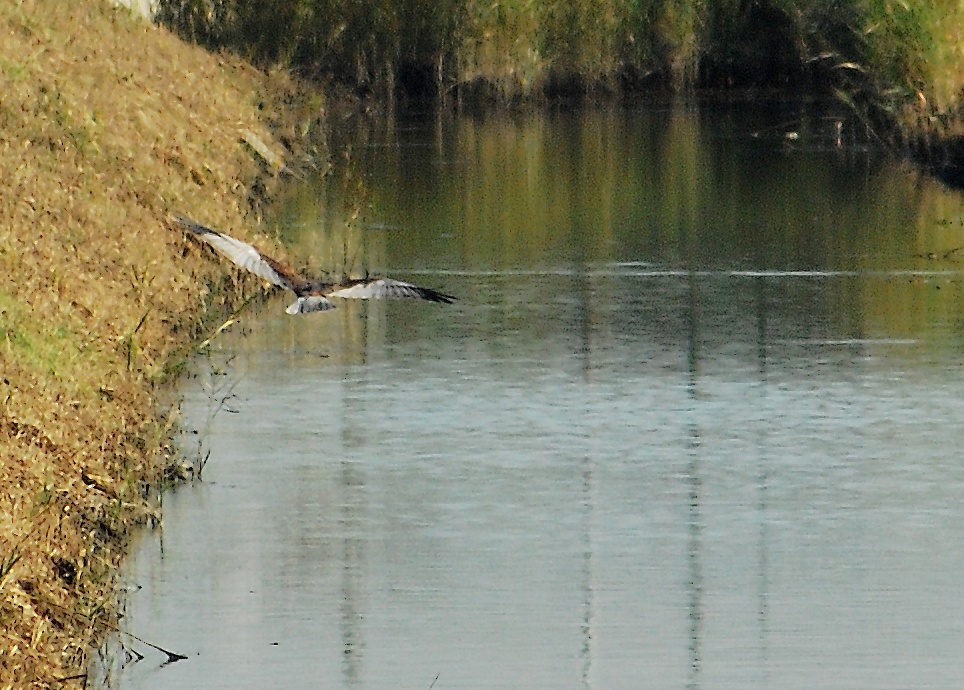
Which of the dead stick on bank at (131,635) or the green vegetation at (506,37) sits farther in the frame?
the green vegetation at (506,37)

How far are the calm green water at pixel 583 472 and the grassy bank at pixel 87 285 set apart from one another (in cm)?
26

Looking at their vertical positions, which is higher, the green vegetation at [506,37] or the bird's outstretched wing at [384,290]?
the green vegetation at [506,37]

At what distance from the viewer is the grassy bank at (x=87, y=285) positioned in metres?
7.15

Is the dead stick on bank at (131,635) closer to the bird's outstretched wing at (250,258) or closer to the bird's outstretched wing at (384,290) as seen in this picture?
the bird's outstretched wing at (384,290)

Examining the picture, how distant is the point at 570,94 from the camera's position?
3186 cm

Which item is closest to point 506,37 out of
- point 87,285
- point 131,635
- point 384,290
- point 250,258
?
point 87,285

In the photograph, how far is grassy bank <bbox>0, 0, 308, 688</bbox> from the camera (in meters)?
7.15

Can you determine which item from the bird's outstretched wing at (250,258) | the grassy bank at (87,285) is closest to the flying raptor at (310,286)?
the bird's outstretched wing at (250,258)

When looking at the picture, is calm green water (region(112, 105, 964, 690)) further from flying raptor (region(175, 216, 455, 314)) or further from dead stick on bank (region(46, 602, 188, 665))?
flying raptor (region(175, 216, 455, 314))

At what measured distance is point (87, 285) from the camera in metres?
10.8

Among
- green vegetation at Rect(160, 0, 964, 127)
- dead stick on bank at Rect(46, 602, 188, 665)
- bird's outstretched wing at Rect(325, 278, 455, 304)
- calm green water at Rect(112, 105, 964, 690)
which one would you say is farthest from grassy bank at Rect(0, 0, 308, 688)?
green vegetation at Rect(160, 0, 964, 127)

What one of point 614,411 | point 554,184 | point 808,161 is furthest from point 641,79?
point 614,411

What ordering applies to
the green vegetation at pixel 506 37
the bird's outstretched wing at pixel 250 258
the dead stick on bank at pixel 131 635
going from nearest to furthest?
1. the dead stick on bank at pixel 131 635
2. the bird's outstretched wing at pixel 250 258
3. the green vegetation at pixel 506 37

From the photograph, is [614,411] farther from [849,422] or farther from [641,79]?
[641,79]
